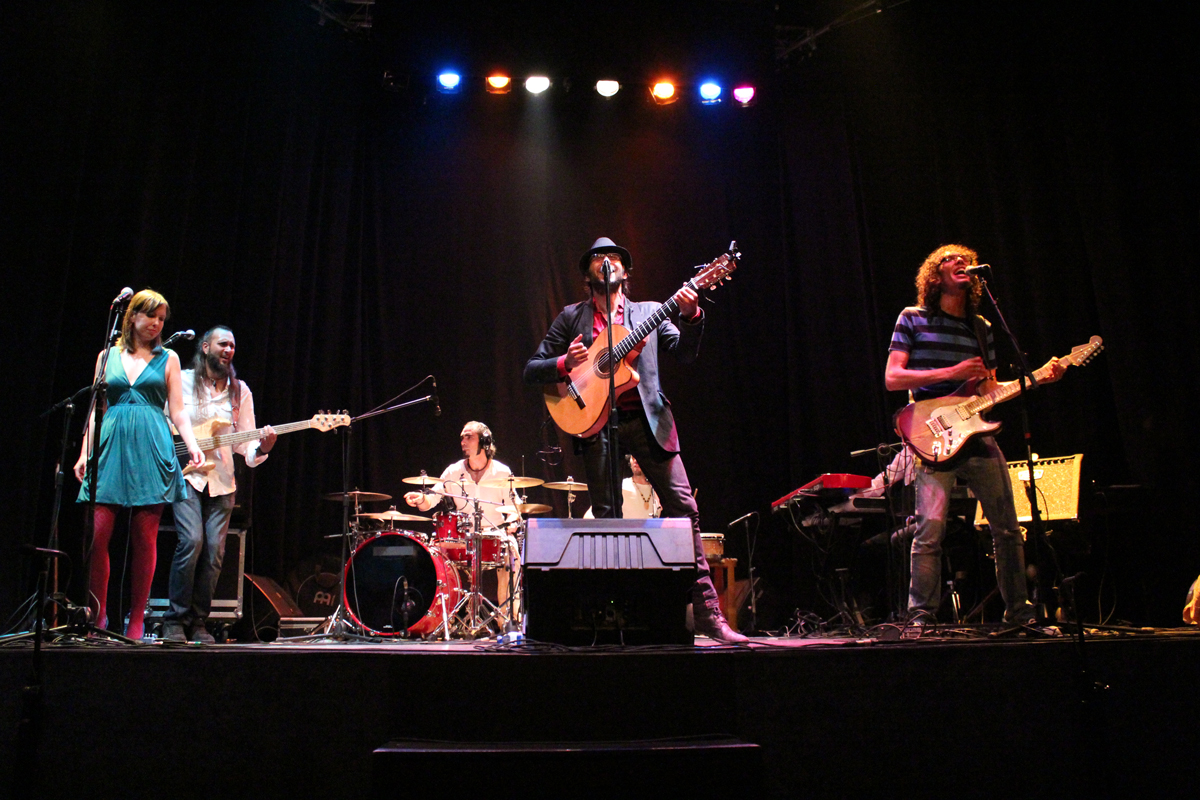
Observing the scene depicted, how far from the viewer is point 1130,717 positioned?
3.21m

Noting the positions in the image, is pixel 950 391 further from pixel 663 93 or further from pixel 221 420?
pixel 663 93

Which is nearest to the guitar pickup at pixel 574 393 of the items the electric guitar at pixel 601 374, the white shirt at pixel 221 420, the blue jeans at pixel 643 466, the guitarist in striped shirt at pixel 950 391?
the electric guitar at pixel 601 374

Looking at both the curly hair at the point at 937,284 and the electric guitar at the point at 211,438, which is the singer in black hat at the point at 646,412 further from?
the electric guitar at the point at 211,438

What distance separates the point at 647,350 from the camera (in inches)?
171

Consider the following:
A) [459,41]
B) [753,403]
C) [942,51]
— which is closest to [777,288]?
[753,403]

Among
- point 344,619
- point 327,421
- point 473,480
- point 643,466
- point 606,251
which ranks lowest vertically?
point 344,619

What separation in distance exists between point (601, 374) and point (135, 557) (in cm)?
274

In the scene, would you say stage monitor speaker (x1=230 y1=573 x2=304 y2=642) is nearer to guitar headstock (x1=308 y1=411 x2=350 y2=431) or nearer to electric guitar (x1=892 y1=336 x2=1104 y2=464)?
guitar headstock (x1=308 y1=411 x2=350 y2=431)

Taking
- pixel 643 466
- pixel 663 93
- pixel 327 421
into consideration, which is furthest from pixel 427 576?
pixel 663 93

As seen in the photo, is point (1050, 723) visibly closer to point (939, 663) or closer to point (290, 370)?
point (939, 663)

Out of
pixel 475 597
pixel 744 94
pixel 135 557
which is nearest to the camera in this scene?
pixel 135 557

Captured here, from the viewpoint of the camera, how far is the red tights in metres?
4.54

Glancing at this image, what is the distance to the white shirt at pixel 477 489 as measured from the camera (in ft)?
23.9

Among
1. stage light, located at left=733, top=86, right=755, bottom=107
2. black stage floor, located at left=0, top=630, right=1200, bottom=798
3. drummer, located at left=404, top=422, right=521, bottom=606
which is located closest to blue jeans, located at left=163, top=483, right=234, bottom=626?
drummer, located at left=404, top=422, right=521, bottom=606
